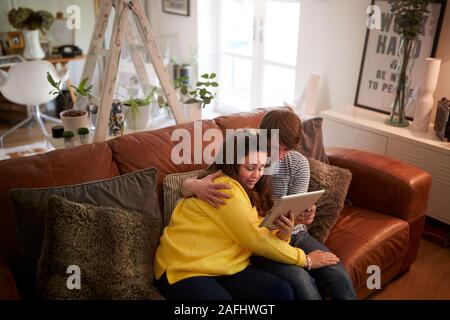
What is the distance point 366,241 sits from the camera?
1871 mm

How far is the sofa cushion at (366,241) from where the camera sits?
5.91ft

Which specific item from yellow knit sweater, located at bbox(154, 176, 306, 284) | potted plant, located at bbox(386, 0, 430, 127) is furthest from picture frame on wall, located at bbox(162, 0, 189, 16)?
yellow knit sweater, located at bbox(154, 176, 306, 284)

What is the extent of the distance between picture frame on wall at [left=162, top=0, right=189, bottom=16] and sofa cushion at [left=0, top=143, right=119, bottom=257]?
2990 mm

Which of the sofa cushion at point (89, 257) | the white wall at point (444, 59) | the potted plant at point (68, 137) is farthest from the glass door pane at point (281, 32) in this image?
the sofa cushion at point (89, 257)

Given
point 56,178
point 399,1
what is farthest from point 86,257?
point 399,1

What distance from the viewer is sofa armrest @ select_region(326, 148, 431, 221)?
2039mm

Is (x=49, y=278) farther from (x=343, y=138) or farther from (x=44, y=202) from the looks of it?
(x=343, y=138)

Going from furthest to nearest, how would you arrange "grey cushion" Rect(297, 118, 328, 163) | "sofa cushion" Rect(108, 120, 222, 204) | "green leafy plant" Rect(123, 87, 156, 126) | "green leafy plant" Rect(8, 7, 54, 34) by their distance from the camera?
"green leafy plant" Rect(8, 7, 54, 34)
"green leafy plant" Rect(123, 87, 156, 126)
"grey cushion" Rect(297, 118, 328, 163)
"sofa cushion" Rect(108, 120, 222, 204)

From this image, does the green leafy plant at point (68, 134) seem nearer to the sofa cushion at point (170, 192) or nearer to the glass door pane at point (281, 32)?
the sofa cushion at point (170, 192)

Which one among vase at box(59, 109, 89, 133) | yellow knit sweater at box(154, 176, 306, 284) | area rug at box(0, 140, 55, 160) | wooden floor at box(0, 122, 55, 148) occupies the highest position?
vase at box(59, 109, 89, 133)

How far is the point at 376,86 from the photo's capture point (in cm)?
301

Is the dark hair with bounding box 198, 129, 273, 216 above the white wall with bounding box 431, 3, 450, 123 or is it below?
below

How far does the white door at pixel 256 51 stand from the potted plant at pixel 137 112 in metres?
1.76

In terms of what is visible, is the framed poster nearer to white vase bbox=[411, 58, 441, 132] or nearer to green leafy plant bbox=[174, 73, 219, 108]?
white vase bbox=[411, 58, 441, 132]
